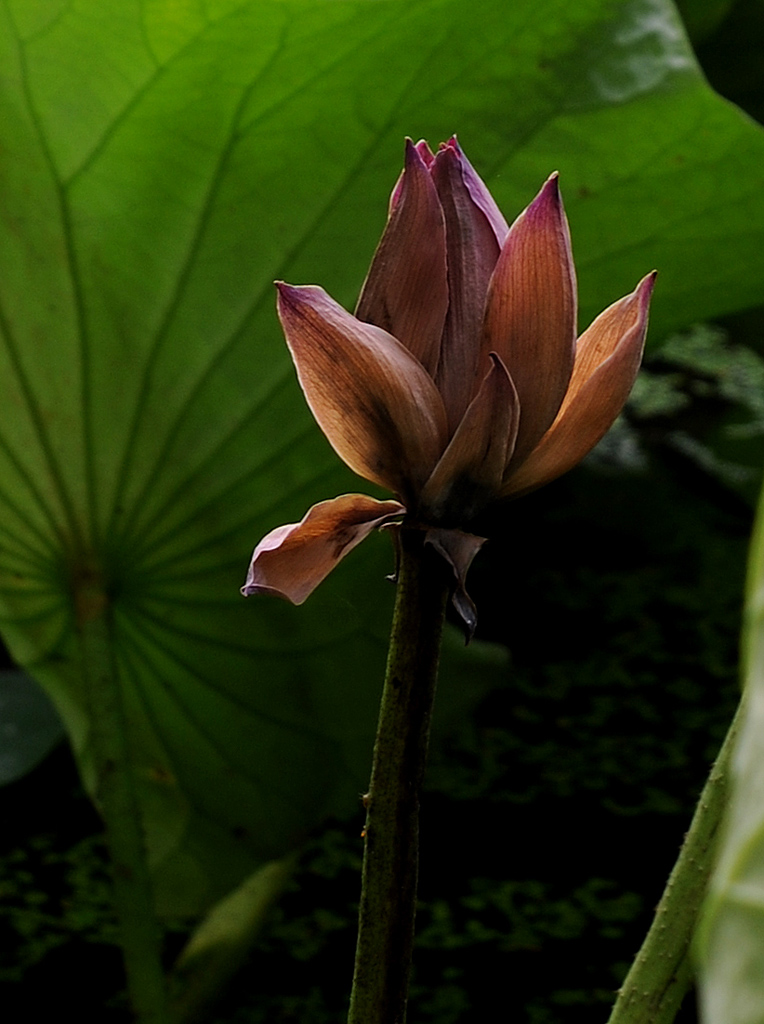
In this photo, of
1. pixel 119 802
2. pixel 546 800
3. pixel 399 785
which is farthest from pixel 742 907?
pixel 546 800

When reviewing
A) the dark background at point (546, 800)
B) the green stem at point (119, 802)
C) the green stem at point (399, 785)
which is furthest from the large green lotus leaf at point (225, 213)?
the green stem at point (399, 785)

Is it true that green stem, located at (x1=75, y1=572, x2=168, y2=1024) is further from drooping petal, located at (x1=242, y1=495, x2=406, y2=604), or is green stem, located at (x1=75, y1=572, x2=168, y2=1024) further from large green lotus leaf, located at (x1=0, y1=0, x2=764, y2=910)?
drooping petal, located at (x1=242, y1=495, x2=406, y2=604)

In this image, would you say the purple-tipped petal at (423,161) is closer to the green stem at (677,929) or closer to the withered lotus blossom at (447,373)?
the withered lotus blossom at (447,373)

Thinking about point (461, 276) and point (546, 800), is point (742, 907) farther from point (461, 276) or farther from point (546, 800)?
point (546, 800)

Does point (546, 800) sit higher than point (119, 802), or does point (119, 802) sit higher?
point (119, 802)

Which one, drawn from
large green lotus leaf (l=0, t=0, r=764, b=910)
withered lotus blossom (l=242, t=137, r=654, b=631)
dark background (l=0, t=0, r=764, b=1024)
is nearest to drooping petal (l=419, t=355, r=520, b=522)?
withered lotus blossom (l=242, t=137, r=654, b=631)

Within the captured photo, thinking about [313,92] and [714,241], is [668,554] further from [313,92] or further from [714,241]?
[313,92]
